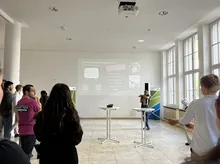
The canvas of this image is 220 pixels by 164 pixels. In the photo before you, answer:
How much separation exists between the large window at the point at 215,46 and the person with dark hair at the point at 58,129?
17.7 ft

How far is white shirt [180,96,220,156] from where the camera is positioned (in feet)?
5.07

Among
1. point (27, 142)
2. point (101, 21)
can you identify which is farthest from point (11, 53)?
point (27, 142)

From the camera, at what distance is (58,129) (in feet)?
6.45

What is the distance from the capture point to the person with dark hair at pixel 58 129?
1.98m

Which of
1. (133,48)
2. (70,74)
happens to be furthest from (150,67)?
(70,74)

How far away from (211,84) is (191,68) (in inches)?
264

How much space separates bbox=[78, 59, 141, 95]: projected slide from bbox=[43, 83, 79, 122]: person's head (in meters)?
8.45

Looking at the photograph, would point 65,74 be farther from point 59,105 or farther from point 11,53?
point 59,105

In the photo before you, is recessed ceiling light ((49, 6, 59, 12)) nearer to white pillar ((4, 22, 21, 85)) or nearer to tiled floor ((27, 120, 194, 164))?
white pillar ((4, 22, 21, 85))

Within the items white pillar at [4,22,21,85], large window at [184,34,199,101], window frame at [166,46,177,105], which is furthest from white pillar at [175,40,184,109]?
white pillar at [4,22,21,85]

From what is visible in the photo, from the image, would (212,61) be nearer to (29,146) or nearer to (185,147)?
(185,147)

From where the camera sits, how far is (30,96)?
3.54 m

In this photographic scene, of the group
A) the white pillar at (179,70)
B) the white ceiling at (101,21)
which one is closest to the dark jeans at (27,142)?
the white ceiling at (101,21)

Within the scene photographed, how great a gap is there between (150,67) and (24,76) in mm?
6504
